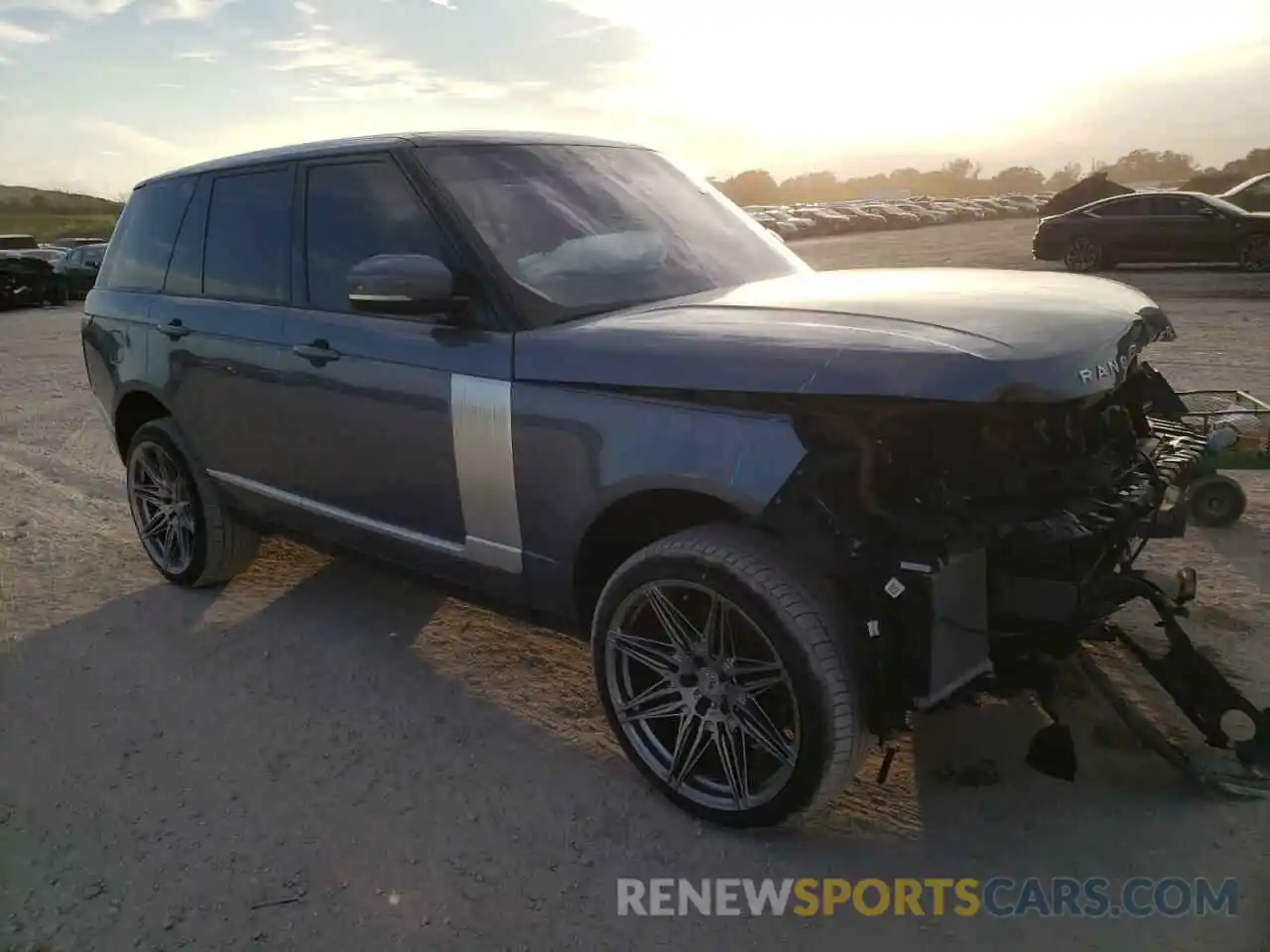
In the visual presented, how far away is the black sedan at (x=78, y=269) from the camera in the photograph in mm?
24078

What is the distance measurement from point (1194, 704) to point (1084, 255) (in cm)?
1656

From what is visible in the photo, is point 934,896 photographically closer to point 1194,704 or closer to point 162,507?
point 1194,704

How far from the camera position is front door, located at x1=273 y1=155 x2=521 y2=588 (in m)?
3.23

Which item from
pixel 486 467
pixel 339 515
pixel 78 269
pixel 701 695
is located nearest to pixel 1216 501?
pixel 701 695

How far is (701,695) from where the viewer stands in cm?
291

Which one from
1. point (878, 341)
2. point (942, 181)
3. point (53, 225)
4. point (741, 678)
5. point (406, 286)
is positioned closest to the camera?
point (878, 341)

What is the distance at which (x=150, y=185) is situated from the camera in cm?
502

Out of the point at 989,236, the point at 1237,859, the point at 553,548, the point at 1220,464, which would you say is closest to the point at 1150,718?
the point at 1237,859

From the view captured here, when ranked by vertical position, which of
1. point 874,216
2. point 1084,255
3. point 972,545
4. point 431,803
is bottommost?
point 874,216

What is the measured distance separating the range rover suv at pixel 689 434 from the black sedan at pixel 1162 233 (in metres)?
15.2

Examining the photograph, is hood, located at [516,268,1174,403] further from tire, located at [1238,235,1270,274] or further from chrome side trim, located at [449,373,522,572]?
tire, located at [1238,235,1270,274]

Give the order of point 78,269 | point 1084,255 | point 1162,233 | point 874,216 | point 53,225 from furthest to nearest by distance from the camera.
Answer: point 53,225
point 874,216
point 78,269
point 1084,255
point 1162,233

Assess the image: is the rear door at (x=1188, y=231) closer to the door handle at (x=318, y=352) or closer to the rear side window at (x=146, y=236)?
the rear side window at (x=146, y=236)

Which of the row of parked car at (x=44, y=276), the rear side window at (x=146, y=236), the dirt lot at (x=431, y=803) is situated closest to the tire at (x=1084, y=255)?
the dirt lot at (x=431, y=803)
